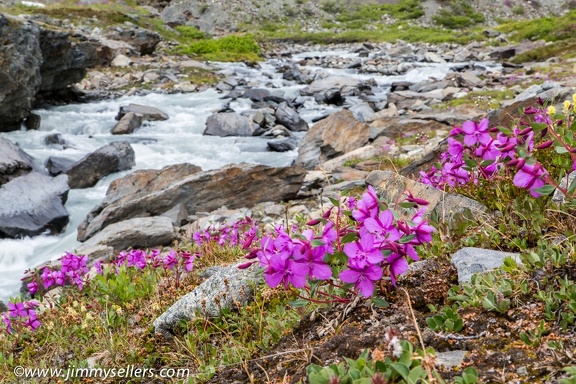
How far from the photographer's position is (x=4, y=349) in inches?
167

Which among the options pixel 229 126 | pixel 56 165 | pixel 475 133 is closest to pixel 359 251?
pixel 475 133

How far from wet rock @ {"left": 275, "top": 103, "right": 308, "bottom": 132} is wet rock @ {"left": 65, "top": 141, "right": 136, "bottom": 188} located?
5.72 m

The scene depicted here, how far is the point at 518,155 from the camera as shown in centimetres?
252

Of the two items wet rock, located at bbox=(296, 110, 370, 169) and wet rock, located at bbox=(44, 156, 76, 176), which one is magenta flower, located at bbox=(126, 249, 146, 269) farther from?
wet rock, located at bbox=(44, 156, 76, 176)

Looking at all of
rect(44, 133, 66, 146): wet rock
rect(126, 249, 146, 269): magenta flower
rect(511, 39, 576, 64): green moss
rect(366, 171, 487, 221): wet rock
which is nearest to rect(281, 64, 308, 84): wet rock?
rect(511, 39, 576, 64): green moss

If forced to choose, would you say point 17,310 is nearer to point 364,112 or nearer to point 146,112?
point 364,112

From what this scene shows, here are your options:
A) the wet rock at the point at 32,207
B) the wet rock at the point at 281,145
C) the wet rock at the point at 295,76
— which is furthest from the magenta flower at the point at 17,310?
the wet rock at the point at 295,76

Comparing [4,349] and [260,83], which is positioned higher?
[4,349]

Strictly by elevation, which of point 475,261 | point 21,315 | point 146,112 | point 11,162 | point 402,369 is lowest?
point 146,112

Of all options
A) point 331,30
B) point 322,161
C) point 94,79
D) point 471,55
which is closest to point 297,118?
point 322,161

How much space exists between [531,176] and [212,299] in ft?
6.88

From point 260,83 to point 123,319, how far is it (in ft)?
73.3

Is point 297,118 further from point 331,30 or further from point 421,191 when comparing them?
point 331,30

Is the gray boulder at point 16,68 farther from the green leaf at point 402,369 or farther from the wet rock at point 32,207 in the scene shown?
the green leaf at point 402,369
